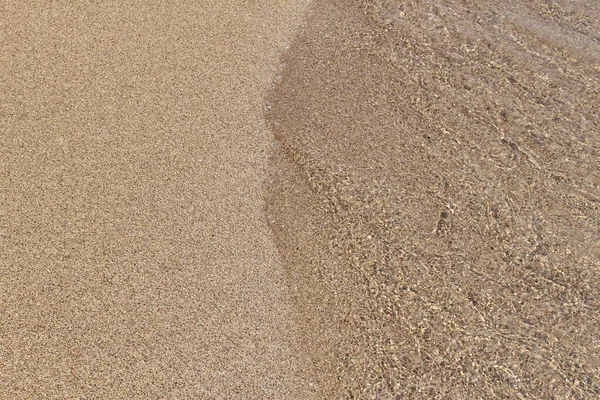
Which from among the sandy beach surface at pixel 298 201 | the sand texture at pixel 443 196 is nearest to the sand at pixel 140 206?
the sandy beach surface at pixel 298 201

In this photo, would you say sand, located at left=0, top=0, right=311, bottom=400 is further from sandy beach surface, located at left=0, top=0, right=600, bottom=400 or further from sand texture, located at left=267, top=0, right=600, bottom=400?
sand texture, located at left=267, top=0, right=600, bottom=400

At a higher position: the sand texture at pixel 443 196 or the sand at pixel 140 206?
the sand texture at pixel 443 196

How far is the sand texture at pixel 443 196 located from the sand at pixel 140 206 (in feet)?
0.58

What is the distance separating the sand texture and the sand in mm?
176

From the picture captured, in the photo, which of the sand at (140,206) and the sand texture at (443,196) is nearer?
the sand at (140,206)

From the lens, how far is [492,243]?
2.73 metres

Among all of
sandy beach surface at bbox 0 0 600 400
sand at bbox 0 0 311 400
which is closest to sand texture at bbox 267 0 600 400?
sandy beach surface at bbox 0 0 600 400

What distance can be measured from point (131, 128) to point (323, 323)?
123cm

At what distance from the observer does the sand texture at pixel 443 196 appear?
7.87ft

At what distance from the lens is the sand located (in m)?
2.29

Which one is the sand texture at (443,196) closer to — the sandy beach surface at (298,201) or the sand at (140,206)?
the sandy beach surface at (298,201)

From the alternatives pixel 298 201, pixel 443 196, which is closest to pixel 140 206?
pixel 298 201

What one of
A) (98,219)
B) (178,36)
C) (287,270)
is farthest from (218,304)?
(178,36)

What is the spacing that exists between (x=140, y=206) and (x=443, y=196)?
1.27m
